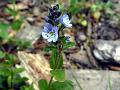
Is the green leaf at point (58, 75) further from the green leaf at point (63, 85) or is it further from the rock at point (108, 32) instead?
the rock at point (108, 32)

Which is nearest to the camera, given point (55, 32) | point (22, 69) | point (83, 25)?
point (55, 32)

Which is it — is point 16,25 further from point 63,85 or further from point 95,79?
point 63,85

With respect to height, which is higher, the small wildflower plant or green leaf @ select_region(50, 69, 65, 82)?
the small wildflower plant

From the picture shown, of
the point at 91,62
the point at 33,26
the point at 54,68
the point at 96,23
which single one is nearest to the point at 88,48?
the point at 91,62

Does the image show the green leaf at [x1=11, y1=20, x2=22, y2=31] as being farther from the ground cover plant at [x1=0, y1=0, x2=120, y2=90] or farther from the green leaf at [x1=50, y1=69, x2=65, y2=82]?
the green leaf at [x1=50, y1=69, x2=65, y2=82]

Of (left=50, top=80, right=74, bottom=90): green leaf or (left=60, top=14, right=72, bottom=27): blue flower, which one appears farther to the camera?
(left=50, top=80, right=74, bottom=90): green leaf

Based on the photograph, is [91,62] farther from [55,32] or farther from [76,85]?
[55,32]

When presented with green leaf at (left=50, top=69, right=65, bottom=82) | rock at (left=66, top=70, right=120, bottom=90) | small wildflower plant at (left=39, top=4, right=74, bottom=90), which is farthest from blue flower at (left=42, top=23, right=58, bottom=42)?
rock at (left=66, top=70, right=120, bottom=90)

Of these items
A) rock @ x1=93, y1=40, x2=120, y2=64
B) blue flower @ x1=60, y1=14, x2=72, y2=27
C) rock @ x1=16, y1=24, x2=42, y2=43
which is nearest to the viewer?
blue flower @ x1=60, y1=14, x2=72, y2=27
